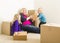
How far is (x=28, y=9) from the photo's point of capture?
491 cm

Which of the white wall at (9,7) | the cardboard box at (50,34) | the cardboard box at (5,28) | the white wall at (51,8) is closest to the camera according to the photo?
the cardboard box at (50,34)

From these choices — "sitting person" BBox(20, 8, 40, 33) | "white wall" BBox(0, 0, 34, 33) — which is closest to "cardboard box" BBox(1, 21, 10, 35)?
"white wall" BBox(0, 0, 34, 33)

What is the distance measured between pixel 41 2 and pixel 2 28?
88.2 inches

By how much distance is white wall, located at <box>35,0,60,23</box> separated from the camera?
5.15m

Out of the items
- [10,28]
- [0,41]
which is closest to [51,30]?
[0,41]

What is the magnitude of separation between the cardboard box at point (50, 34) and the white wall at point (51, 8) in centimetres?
284

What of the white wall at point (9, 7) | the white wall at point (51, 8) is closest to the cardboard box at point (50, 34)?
the white wall at point (9, 7)

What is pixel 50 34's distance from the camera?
2.40 metres

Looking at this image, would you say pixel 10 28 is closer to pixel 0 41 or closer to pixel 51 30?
pixel 0 41

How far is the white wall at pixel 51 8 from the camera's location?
5.15 m

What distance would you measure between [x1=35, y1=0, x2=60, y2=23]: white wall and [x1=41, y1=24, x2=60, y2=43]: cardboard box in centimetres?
284

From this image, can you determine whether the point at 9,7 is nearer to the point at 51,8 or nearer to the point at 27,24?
the point at 27,24

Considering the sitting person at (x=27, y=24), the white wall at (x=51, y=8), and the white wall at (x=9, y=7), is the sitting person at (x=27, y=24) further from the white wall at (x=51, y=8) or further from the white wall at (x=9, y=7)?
the white wall at (x=51, y=8)

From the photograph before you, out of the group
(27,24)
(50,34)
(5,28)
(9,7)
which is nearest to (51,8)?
(27,24)
